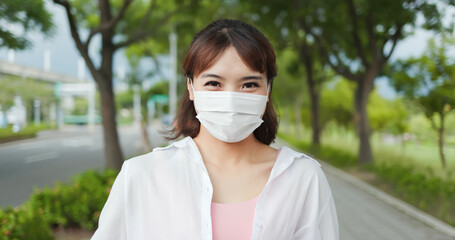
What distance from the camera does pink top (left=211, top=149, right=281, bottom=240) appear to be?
1.47 meters

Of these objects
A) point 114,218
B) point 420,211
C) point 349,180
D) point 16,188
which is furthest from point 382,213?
point 16,188

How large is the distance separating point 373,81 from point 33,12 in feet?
28.6

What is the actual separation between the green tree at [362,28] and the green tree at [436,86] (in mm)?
676

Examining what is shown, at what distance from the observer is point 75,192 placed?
554cm

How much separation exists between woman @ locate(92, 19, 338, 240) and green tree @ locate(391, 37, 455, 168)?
7.57 meters

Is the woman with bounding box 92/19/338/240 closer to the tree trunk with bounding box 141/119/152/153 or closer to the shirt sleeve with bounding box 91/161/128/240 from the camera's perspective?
the shirt sleeve with bounding box 91/161/128/240

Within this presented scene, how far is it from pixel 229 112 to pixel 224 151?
0.20 m

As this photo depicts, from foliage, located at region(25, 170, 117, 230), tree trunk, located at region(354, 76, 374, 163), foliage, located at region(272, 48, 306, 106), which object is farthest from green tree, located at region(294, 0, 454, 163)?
foliage, located at region(272, 48, 306, 106)

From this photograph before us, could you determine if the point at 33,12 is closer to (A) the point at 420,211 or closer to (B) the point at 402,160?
(A) the point at 420,211

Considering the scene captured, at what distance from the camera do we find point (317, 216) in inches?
61.7

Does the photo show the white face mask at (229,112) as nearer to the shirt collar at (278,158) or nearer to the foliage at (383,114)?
the shirt collar at (278,158)

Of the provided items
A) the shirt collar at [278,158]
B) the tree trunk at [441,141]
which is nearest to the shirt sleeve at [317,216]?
the shirt collar at [278,158]

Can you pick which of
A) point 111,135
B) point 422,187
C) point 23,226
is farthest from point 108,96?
point 422,187

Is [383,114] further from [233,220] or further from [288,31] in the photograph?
[233,220]
